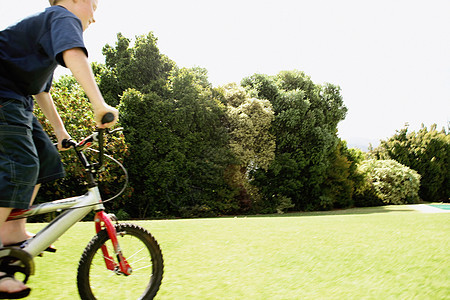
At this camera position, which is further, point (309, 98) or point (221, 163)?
point (309, 98)

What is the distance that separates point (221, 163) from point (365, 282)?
62.9 ft

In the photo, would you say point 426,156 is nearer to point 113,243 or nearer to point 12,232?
point 113,243

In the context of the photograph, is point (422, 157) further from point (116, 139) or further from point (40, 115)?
point (40, 115)

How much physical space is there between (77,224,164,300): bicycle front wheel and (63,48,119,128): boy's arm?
Answer: 0.78m

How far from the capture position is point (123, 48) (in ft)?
73.3

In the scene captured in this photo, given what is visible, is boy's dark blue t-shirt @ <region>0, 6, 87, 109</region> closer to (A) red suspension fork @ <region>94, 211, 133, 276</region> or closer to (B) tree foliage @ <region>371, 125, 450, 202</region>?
(A) red suspension fork @ <region>94, 211, 133, 276</region>

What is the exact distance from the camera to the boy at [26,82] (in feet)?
5.45

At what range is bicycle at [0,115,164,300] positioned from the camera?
1.81 metres

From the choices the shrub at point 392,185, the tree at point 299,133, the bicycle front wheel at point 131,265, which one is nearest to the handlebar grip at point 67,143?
the bicycle front wheel at point 131,265

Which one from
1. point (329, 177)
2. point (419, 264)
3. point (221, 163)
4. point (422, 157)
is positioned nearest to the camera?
point (419, 264)

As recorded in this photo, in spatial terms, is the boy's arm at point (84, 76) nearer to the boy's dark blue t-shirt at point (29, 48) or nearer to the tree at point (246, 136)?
the boy's dark blue t-shirt at point (29, 48)

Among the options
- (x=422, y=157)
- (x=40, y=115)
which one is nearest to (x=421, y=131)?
(x=422, y=157)

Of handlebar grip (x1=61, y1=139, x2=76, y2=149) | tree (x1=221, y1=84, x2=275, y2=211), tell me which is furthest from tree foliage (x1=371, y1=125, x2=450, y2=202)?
handlebar grip (x1=61, y1=139, x2=76, y2=149)

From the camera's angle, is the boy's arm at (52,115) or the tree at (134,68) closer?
the boy's arm at (52,115)
